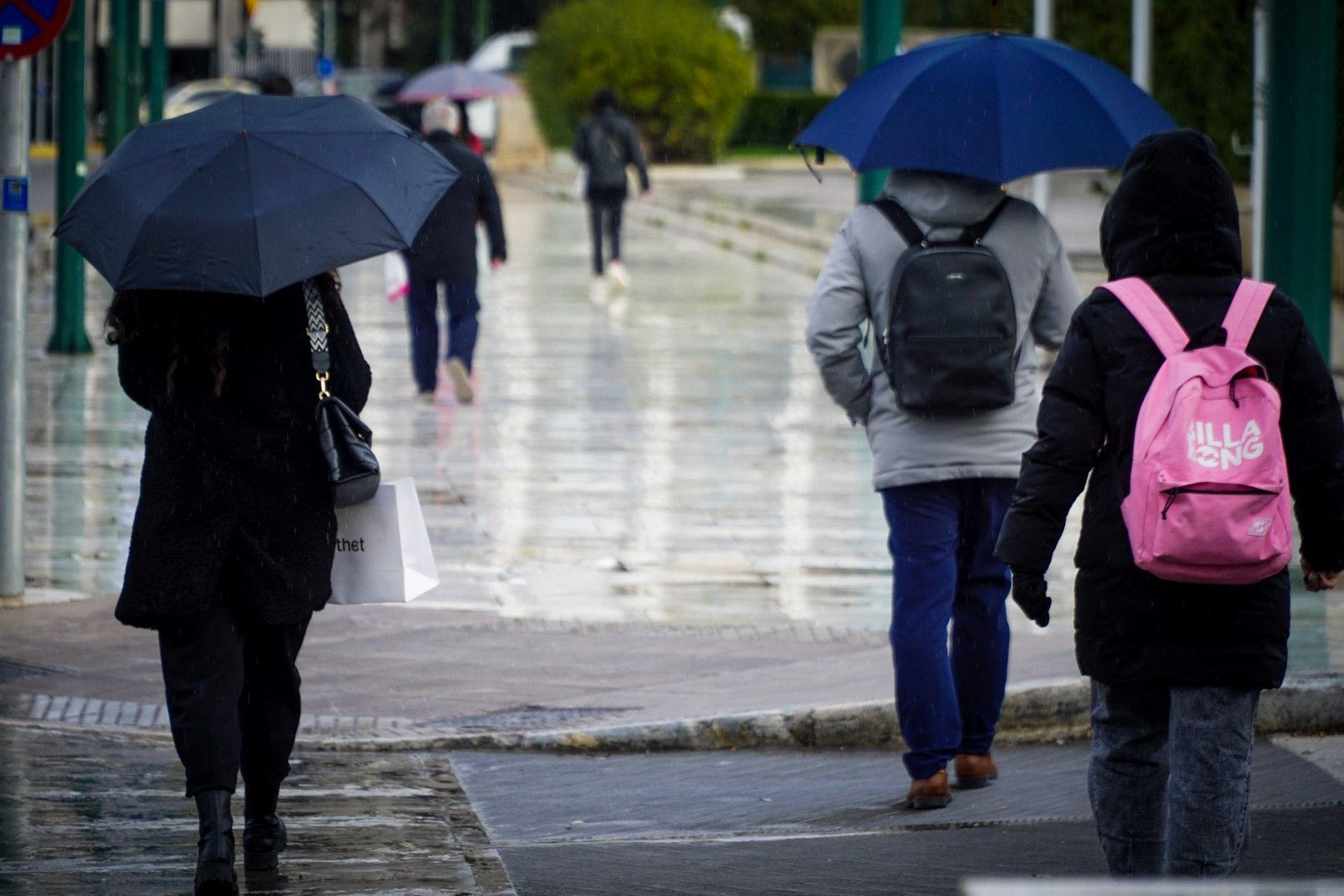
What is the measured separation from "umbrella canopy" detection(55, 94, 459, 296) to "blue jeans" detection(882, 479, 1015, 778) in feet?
5.01

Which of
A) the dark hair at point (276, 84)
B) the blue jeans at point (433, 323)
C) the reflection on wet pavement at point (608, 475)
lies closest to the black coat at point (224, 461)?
the reflection on wet pavement at point (608, 475)

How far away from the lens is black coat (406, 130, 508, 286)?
13.6 meters

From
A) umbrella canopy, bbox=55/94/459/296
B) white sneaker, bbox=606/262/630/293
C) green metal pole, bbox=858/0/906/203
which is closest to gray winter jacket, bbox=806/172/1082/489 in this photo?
umbrella canopy, bbox=55/94/459/296

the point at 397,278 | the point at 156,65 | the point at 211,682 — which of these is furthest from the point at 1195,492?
the point at 156,65

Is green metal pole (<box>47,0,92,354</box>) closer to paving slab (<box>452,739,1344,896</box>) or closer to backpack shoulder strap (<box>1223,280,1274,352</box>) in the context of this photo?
paving slab (<box>452,739,1344,896</box>)

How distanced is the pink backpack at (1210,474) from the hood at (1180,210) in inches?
9.5

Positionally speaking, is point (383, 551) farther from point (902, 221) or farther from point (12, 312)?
point (12, 312)

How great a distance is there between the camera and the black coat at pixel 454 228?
44.7 ft

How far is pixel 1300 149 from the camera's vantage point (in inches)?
376

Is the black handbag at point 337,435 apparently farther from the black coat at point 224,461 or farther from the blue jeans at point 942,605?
the blue jeans at point 942,605

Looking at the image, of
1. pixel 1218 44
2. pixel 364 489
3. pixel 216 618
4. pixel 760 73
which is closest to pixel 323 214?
pixel 364 489

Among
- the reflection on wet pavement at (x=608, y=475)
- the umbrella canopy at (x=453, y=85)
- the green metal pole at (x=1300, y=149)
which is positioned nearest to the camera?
the reflection on wet pavement at (x=608, y=475)

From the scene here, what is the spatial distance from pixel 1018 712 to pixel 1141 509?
9.35ft

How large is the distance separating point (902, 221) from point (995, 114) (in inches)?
15.1
